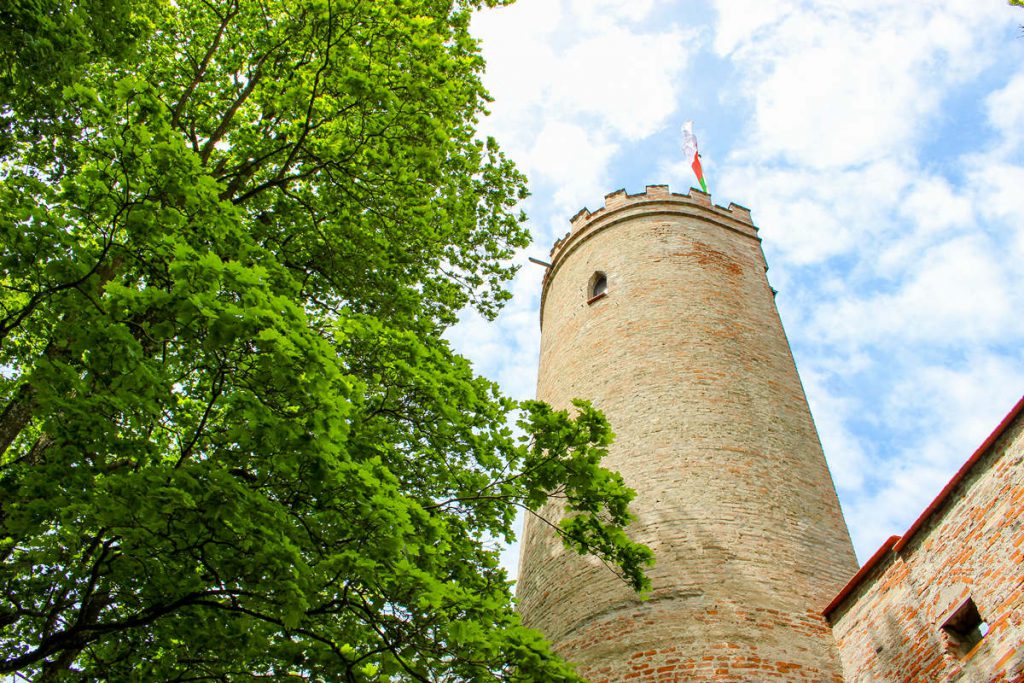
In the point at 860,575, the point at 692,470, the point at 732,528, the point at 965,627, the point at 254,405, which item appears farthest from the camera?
the point at 692,470

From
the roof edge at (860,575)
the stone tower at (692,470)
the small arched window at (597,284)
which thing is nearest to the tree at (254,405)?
the stone tower at (692,470)

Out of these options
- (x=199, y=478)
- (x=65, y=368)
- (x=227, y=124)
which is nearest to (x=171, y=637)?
(x=199, y=478)

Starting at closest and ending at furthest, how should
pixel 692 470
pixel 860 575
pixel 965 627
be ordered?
pixel 965 627
pixel 860 575
pixel 692 470

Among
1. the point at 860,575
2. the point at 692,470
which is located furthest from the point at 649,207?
the point at 860,575

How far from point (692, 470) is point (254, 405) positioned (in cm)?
580

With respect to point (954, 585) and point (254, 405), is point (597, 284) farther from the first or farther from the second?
point (254, 405)

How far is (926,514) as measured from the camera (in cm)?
662

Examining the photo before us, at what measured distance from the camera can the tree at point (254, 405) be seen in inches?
183

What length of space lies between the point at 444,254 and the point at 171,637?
4.88 metres

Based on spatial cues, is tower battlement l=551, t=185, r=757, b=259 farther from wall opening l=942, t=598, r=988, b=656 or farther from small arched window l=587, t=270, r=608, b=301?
wall opening l=942, t=598, r=988, b=656

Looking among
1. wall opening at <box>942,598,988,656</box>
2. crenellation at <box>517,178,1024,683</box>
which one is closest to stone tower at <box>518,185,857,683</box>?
crenellation at <box>517,178,1024,683</box>

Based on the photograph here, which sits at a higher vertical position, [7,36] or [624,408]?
[624,408]

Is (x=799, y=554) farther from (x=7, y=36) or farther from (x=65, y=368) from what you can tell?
(x=7, y=36)

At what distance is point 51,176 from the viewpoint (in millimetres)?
7629
